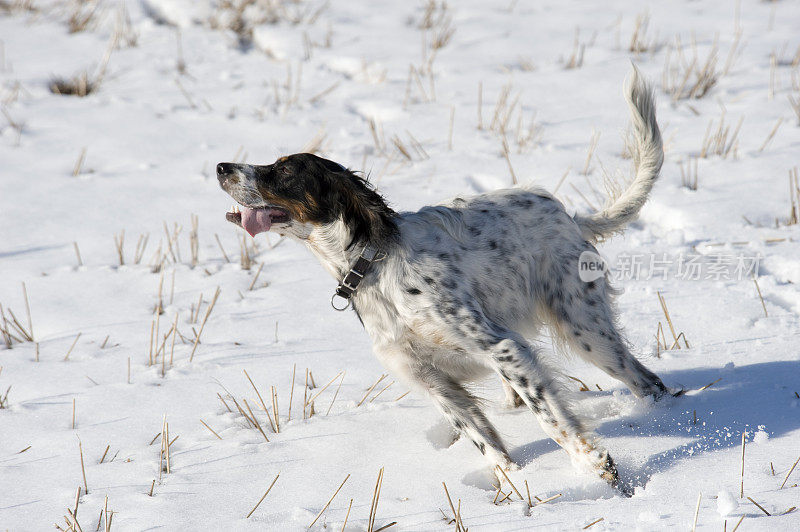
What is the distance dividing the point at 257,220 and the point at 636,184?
190 cm

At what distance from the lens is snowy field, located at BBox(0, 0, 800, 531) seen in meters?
2.85

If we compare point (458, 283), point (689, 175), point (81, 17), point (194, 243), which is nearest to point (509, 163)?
point (689, 175)

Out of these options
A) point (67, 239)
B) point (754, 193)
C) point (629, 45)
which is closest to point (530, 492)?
point (754, 193)

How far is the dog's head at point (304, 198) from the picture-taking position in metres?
2.98

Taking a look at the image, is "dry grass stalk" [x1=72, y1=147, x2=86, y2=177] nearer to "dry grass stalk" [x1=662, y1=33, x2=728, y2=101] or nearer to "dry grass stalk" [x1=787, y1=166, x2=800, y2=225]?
"dry grass stalk" [x1=662, y1=33, x2=728, y2=101]

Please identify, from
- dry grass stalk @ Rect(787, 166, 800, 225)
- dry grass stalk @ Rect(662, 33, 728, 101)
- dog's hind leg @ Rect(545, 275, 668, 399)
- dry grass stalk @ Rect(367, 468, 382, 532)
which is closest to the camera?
dry grass stalk @ Rect(367, 468, 382, 532)

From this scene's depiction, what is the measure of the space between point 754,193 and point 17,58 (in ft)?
24.1

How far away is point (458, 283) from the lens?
300cm

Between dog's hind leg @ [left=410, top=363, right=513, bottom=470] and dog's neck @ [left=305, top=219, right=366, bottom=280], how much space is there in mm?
511

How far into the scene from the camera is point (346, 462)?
3082 mm

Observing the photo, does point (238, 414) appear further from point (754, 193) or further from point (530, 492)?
point (754, 193)

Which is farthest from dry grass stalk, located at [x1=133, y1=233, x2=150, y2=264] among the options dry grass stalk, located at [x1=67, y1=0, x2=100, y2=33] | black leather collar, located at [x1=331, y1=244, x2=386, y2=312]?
dry grass stalk, located at [x1=67, y1=0, x2=100, y2=33]

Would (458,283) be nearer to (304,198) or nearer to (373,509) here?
(304,198)

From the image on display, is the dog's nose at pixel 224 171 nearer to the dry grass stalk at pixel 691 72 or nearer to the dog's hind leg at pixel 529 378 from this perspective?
the dog's hind leg at pixel 529 378
